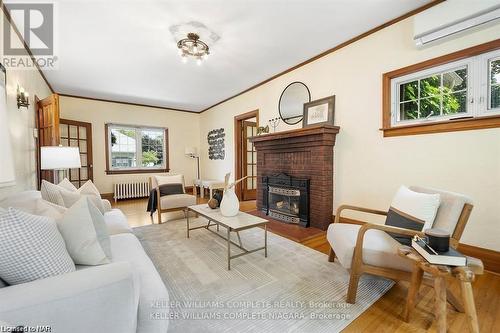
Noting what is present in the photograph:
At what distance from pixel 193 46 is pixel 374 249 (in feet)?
Result: 10.1

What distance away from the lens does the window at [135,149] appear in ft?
18.9

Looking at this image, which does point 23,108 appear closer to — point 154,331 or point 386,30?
point 154,331

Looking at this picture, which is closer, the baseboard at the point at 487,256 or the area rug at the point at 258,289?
the area rug at the point at 258,289

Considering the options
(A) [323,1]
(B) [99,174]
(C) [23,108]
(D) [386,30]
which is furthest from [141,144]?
(D) [386,30]

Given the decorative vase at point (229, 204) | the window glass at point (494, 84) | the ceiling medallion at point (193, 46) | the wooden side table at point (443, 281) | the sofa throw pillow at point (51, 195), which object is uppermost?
the ceiling medallion at point (193, 46)

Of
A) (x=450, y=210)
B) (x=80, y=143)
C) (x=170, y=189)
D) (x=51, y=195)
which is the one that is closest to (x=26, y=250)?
(x=51, y=195)

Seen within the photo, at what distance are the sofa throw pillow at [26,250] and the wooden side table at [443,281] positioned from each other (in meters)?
1.83

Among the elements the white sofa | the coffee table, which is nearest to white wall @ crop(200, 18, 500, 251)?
the coffee table

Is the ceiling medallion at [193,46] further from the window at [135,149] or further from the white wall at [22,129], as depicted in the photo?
the window at [135,149]

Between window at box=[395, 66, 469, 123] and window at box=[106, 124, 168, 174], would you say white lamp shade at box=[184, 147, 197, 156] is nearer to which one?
window at box=[106, 124, 168, 174]

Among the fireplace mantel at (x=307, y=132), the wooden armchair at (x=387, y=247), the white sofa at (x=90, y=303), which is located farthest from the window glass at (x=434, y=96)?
the white sofa at (x=90, y=303)

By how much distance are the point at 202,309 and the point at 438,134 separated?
9.20 feet

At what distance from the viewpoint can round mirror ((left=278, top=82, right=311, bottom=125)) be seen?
12.2 feet

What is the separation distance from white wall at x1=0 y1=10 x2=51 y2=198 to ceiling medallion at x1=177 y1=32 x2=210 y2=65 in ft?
5.67
